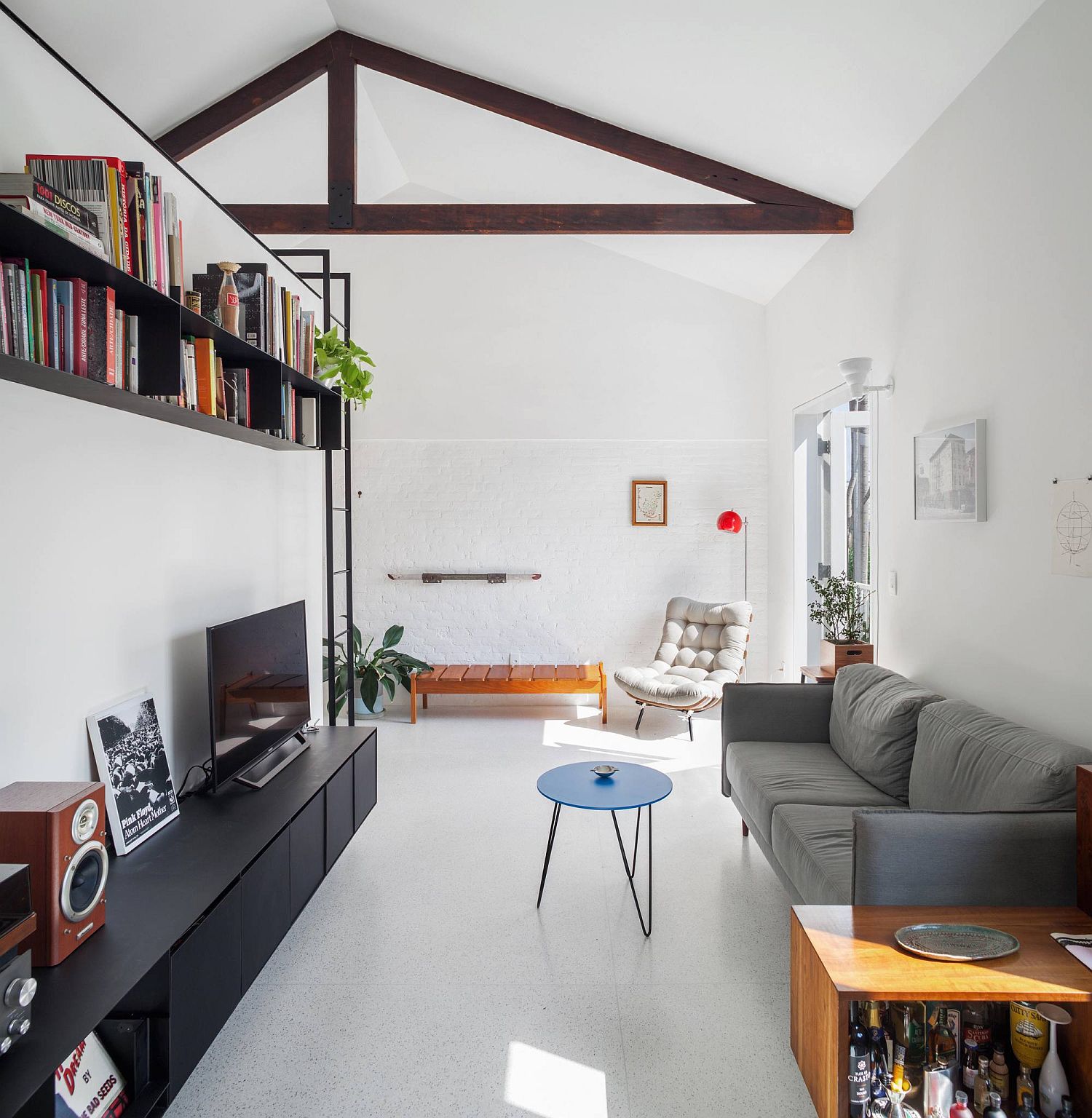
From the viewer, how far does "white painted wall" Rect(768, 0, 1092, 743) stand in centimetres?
238

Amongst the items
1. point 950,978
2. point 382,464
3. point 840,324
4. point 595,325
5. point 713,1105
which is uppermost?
point 595,325

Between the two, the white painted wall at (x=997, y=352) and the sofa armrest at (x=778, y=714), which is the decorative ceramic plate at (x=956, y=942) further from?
the sofa armrest at (x=778, y=714)

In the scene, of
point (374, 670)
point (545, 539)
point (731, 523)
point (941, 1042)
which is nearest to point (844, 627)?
point (731, 523)

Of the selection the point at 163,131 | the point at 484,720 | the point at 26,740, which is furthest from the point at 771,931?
the point at 163,131

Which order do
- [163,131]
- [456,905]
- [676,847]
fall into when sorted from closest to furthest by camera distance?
[456,905], [676,847], [163,131]

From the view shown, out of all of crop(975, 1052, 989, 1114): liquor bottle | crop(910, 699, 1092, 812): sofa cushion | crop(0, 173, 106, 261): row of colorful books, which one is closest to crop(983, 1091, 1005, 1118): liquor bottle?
crop(975, 1052, 989, 1114): liquor bottle

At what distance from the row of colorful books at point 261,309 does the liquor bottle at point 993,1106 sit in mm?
2936

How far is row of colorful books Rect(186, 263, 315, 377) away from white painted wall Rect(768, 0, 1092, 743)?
2590 mm

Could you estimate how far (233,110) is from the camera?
3822 millimetres

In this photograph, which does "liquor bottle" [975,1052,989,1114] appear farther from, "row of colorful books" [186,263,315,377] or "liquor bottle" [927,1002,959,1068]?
"row of colorful books" [186,263,315,377]

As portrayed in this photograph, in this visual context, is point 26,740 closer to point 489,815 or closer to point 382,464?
point 489,815

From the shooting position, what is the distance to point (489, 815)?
378 cm

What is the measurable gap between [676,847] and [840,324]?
293 cm

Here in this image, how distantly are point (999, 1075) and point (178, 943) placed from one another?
1813mm
